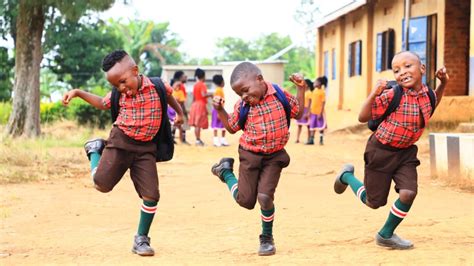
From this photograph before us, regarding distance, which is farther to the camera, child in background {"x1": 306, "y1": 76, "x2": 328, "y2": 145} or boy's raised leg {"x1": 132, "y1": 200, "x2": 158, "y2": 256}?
child in background {"x1": 306, "y1": 76, "x2": 328, "y2": 145}

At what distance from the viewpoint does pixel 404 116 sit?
18.9ft

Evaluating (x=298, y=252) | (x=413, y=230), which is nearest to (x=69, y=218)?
(x=298, y=252)

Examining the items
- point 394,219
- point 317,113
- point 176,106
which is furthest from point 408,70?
point 317,113

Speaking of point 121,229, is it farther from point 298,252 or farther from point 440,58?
point 440,58

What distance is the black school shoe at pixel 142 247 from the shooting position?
568 centimetres

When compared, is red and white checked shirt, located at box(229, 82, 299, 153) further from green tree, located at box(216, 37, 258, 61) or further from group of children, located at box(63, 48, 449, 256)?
green tree, located at box(216, 37, 258, 61)

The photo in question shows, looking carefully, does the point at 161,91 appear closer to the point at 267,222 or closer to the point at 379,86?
the point at 267,222

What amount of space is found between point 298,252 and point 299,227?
119 cm

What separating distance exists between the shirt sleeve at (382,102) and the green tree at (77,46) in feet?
90.6

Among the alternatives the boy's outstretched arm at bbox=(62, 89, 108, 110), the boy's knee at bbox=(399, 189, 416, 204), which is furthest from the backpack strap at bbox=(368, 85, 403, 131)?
the boy's outstretched arm at bbox=(62, 89, 108, 110)

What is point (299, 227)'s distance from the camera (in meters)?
6.96

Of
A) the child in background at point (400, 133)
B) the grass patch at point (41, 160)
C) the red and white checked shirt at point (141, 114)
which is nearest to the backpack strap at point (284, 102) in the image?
the child in background at point (400, 133)

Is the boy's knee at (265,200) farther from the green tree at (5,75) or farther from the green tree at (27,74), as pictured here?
the green tree at (5,75)

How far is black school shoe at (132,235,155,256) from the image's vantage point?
5676 millimetres
